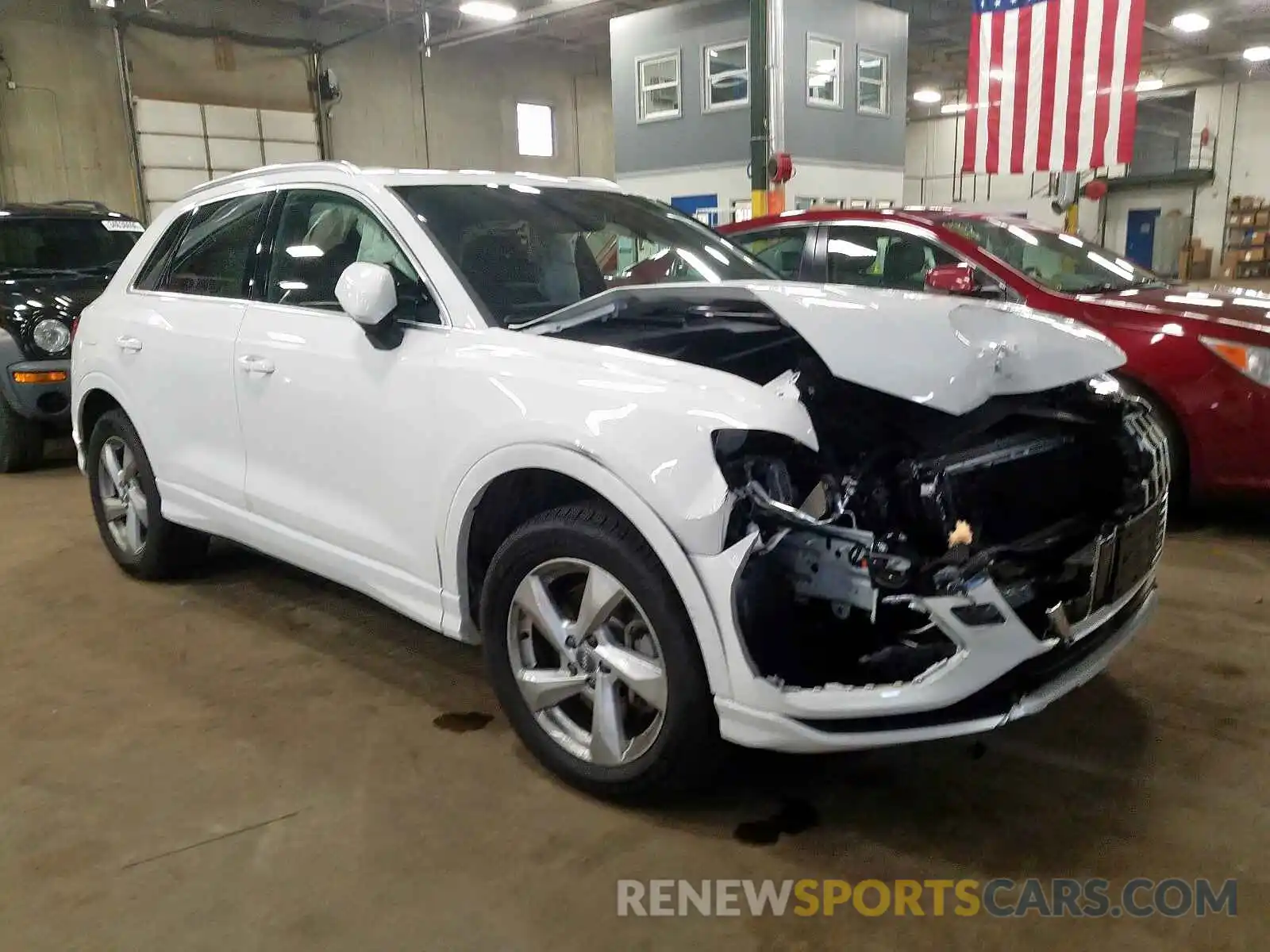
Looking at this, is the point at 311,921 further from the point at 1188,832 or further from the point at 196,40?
the point at 196,40

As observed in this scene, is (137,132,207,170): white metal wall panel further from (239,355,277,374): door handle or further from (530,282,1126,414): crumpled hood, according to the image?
(530,282,1126,414): crumpled hood

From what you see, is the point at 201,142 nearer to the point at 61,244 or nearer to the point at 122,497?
the point at 61,244

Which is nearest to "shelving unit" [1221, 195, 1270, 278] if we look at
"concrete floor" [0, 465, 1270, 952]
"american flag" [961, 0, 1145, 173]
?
"american flag" [961, 0, 1145, 173]

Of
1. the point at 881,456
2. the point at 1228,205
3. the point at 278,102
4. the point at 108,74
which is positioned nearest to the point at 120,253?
the point at 881,456

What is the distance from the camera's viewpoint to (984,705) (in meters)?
2.05

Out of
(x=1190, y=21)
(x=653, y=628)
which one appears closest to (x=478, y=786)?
(x=653, y=628)

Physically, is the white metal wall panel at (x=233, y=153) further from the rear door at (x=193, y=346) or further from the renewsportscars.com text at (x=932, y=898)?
the renewsportscars.com text at (x=932, y=898)

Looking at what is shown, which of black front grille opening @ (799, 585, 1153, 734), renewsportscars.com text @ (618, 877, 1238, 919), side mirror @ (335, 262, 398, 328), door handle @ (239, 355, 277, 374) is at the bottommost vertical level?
renewsportscars.com text @ (618, 877, 1238, 919)

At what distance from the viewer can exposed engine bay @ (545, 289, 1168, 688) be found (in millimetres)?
2000

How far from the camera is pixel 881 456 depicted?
229 cm

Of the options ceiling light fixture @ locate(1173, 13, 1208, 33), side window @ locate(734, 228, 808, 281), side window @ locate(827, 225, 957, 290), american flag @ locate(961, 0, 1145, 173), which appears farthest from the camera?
ceiling light fixture @ locate(1173, 13, 1208, 33)

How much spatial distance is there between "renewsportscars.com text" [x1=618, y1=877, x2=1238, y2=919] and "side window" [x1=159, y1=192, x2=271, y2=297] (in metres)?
2.40

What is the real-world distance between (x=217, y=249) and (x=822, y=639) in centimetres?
262

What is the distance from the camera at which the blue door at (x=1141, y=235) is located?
86.5 ft
